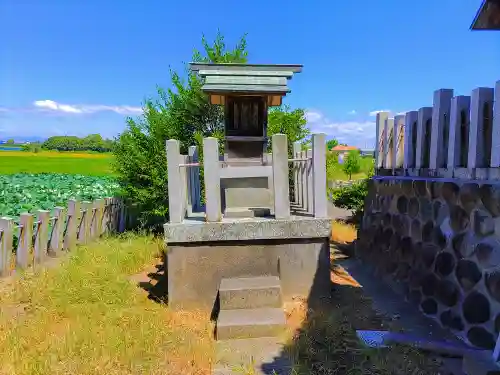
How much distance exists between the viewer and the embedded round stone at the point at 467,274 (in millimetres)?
3793

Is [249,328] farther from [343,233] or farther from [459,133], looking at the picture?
[343,233]

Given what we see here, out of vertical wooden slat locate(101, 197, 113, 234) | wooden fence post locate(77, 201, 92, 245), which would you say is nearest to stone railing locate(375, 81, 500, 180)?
wooden fence post locate(77, 201, 92, 245)

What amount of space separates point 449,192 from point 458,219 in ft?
1.20

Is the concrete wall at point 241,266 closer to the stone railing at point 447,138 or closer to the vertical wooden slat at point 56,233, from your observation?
the stone railing at point 447,138

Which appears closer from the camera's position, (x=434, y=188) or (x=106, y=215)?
(x=434, y=188)

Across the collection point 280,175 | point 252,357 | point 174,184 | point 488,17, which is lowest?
point 252,357

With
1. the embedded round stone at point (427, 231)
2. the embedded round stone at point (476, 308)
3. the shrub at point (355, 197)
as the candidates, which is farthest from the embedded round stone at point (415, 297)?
the shrub at point (355, 197)

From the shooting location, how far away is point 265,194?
222 inches

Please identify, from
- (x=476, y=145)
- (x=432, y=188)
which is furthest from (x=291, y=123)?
(x=476, y=145)

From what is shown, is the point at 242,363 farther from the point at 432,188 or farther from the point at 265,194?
the point at 432,188

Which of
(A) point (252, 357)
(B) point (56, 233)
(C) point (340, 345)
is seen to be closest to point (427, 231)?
(C) point (340, 345)

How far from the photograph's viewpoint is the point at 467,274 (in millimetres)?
3934

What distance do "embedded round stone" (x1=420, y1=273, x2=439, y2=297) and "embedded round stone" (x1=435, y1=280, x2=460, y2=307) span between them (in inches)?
2.9

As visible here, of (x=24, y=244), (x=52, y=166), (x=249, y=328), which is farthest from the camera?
(x=52, y=166)
